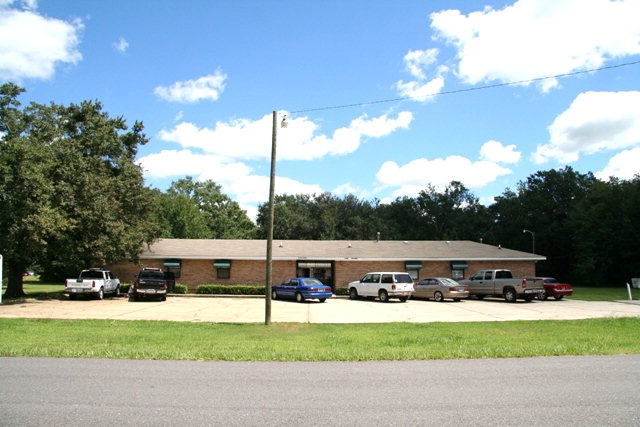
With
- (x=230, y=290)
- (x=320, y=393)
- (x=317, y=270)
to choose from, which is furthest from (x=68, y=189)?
(x=320, y=393)

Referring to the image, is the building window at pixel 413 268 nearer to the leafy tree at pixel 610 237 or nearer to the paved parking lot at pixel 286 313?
the paved parking lot at pixel 286 313

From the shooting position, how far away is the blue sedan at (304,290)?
27.5 metres

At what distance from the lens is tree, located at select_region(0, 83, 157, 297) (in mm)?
23328

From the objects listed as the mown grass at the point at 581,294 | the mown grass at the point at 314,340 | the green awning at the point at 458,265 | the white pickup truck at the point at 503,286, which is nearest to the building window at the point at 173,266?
the mown grass at the point at 581,294

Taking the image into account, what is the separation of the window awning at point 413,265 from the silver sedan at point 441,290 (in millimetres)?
5132

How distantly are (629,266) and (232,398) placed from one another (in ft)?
199

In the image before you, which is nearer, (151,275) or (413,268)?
(151,275)

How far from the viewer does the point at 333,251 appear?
3697cm

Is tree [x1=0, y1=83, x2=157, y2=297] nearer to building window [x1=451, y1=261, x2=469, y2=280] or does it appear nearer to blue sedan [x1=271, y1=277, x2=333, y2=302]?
blue sedan [x1=271, y1=277, x2=333, y2=302]

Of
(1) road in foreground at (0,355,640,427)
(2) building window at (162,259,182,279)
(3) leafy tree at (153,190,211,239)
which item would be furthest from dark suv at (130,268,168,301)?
(3) leafy tree at (153,190,211,239)

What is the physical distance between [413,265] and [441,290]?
6.94 meters

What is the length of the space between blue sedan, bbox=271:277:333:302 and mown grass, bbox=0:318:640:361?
10.9m

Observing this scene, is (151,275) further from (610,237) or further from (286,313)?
(610,237)

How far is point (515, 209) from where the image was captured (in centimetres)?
6869
